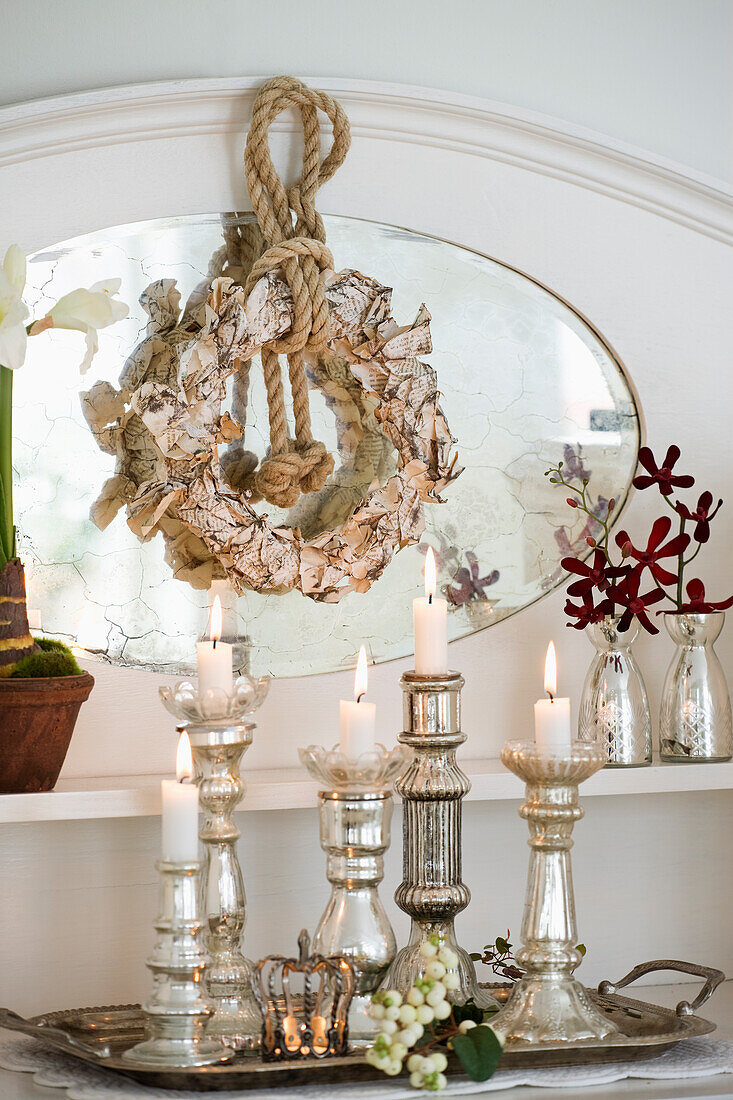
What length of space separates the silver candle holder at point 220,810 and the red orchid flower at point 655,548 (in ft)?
1.60

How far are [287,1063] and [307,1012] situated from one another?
0.05 meters

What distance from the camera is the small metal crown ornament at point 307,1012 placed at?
108 cm

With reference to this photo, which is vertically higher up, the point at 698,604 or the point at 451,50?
the point at 451,50

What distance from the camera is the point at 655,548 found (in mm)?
1400

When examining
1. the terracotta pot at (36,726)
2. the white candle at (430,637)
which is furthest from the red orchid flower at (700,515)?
the terracotta pot at (36,726)

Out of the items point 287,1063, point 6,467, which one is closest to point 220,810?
point 287,1063

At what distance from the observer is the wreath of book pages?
1331 millimetres

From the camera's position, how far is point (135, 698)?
1.38 metres

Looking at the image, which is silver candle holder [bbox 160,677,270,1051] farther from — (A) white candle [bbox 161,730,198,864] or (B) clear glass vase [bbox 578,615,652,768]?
(B) clear glass vase [bbox 578,615,652,768]

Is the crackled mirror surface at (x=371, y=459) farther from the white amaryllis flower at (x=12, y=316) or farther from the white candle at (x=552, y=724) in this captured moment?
the white candle at (x=552, y=724)

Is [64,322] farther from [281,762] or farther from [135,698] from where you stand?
[281,762]

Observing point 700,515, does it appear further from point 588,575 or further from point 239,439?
point 239,439

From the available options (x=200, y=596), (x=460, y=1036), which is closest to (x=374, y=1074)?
(x=460, y=1036)

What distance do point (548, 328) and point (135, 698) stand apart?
0.68 meters
